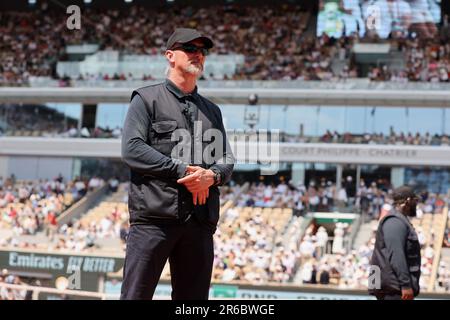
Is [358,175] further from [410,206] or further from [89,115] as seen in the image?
[410,206]

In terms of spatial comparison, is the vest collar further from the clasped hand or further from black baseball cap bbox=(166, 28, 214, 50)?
the clasped hand

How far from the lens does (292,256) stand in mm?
21703

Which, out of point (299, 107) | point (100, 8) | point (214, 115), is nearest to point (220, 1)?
point (100, 8)

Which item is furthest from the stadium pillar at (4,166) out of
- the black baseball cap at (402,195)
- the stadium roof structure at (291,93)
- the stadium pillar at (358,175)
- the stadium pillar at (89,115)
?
the black baseball cap at (402,195)

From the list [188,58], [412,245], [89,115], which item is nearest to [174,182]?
[188,58]

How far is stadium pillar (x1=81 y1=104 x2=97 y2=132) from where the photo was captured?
108 ft

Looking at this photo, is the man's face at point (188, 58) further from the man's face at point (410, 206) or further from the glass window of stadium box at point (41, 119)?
the glass window of stadium box at point (41, 119)

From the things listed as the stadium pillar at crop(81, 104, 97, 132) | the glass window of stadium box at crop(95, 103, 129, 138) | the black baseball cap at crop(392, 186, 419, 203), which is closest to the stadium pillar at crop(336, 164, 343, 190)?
the glass window of stadium box at crop(95, 103, 129, 138)

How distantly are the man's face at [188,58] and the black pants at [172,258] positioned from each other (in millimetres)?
707

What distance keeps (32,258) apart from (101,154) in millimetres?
9218

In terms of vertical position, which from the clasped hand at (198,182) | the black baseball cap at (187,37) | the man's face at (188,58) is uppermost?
the black baseball cap at (187,37)

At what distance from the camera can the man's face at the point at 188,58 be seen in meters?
3.88

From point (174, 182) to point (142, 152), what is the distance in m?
0.19

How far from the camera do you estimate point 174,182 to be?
373 centimetres
